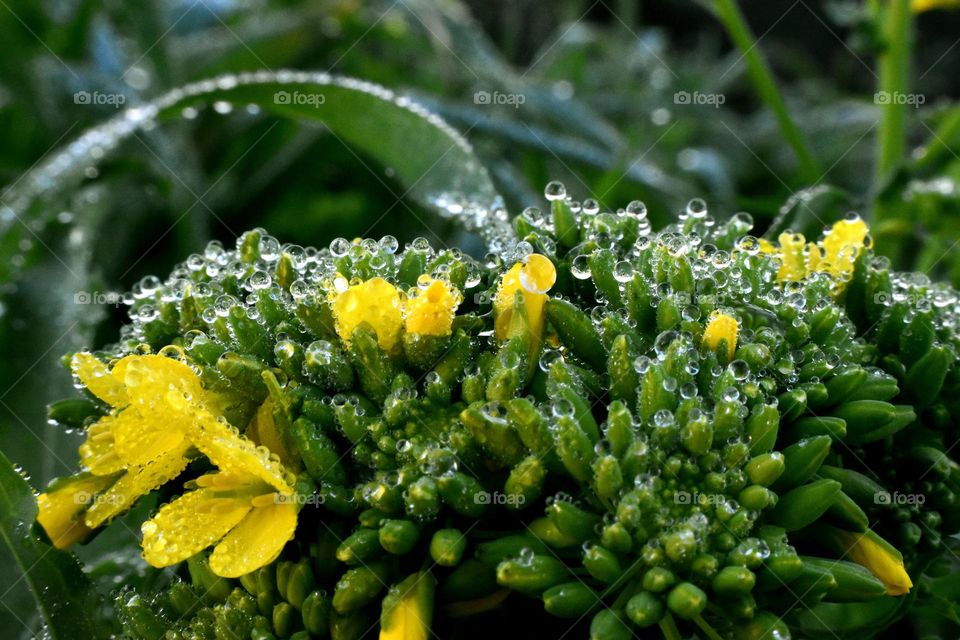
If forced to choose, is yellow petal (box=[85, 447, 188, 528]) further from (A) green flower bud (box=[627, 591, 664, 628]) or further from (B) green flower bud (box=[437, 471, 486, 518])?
(A) green flower bud (box=[627, 591, 664, 628])

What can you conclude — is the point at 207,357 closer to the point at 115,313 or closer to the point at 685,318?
the point at 685,318

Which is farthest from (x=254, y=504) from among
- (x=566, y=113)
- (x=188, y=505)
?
(x=566, y=113)

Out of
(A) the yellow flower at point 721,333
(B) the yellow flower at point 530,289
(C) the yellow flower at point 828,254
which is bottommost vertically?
(C) the yellow flower at point 828,254

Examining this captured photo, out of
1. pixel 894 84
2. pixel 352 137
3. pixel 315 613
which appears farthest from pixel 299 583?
pixel 894 84

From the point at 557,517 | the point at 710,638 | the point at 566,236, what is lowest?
the point at 710,638

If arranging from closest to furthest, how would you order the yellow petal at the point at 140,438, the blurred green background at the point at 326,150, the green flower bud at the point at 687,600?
the green flower bud at the point at 687,600 → the yellow petal at the point at 140,438 → the blurred green background at the point at 326,150

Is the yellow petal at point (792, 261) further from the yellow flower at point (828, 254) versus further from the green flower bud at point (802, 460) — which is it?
the green flower bud at point (802, 460)

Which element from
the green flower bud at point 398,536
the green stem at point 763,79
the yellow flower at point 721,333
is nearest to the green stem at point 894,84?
the green stem at point 763,79
